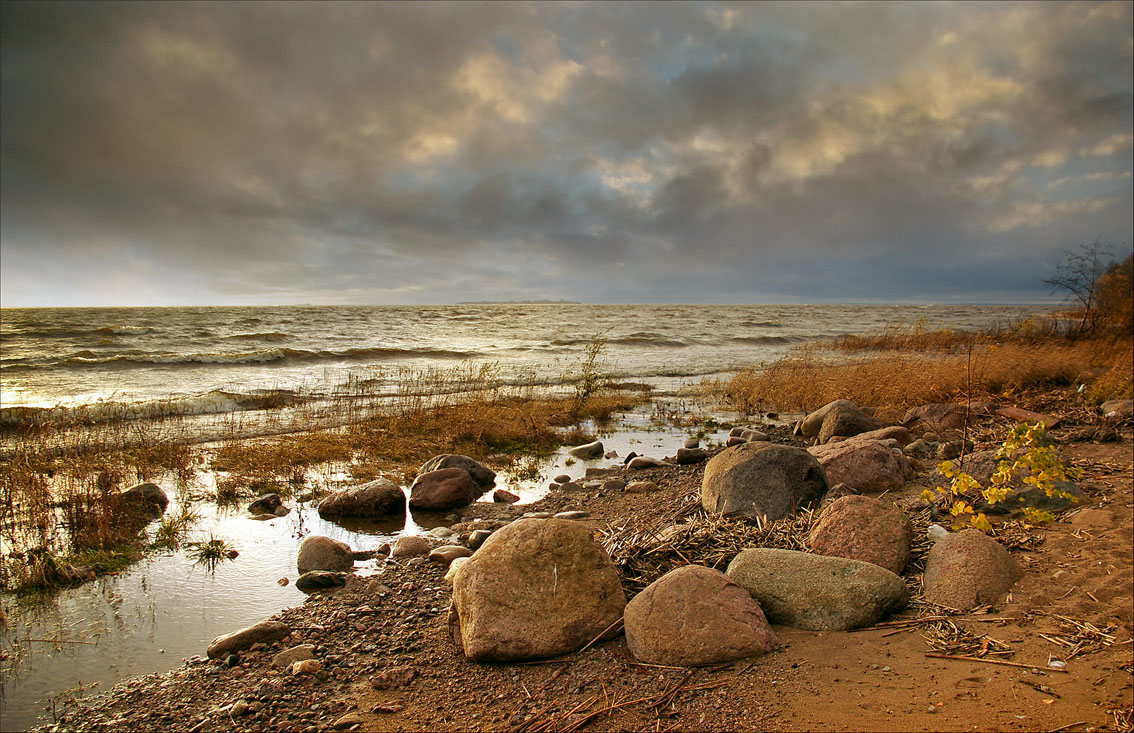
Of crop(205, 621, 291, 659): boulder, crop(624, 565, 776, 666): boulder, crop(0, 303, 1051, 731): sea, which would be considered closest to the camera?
crop(624, 565, 776, 666): boulder

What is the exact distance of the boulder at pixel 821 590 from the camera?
3.82m

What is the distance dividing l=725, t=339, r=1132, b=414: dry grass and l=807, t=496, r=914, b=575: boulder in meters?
7.47

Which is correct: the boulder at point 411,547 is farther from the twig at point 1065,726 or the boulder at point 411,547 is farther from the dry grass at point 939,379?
the dry grass at point 939,379

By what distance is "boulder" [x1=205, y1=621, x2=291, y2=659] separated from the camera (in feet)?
15.0

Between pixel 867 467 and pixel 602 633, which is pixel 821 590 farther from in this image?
pixel 867 467

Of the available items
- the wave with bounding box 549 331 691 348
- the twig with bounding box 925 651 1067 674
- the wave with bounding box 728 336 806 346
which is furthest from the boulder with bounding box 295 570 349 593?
the wave with bounding box 728 336 806 346

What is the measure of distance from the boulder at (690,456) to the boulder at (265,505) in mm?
6413

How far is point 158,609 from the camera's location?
5414 millimetres

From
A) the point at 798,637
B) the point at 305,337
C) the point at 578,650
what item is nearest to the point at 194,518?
the point at 578,650

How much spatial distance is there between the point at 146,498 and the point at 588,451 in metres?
6.96

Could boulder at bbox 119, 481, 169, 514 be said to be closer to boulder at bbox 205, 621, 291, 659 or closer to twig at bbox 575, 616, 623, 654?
boulder at bbox 205, 621, 291, 659

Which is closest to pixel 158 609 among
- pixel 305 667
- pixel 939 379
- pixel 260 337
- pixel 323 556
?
pixel 323 556

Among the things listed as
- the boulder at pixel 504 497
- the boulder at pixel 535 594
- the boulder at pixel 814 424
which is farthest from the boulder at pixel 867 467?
the boulder at pixel 504 497

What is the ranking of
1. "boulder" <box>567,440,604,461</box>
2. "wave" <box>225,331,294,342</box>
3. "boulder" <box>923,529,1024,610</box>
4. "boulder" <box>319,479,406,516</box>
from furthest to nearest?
"wave" <box>225,331,294,342</box>
"boulder" <box>567,440,604,461</box>
"boulder" <box>319,479,406,516</box>
"boulder" <box>923,529,1024,610</box>
